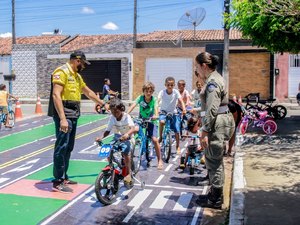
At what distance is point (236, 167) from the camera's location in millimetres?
8422

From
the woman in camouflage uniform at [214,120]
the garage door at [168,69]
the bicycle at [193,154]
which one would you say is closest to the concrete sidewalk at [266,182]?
the woman in camouflage uniform at [214,120]

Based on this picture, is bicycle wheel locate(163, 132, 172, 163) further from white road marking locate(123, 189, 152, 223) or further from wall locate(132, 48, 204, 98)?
wall locate(132, 48, 204, 98)

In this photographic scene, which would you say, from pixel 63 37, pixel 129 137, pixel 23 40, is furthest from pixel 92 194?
pixel 23 40

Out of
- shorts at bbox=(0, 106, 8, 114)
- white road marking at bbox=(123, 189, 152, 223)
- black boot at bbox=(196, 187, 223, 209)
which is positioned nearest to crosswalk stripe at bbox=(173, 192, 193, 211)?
black boot at bbox=(196, 187, 223, 209)

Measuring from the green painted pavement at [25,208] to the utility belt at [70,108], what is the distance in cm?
139

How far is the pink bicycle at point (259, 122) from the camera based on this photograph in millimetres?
13273

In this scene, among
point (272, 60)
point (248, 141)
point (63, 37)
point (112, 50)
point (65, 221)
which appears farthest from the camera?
point (63, 37)

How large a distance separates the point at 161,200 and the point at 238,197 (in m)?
1.23

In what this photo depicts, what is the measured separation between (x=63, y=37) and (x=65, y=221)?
113ft

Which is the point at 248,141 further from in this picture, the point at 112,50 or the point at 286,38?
the point at 112,50

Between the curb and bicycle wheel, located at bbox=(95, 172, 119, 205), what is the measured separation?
5.92 feet

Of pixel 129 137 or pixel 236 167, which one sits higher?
pixel 129 137

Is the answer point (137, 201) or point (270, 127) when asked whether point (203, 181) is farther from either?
point (270, 127)

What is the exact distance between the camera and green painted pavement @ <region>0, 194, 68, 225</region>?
19.7ft
